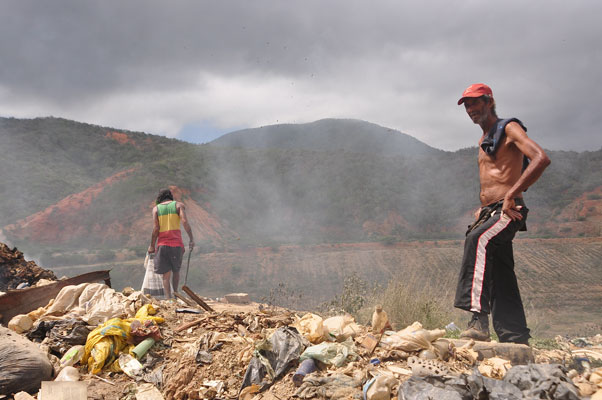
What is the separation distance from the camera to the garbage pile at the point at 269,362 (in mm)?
2086

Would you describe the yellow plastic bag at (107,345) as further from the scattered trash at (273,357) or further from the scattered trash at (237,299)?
the scattered trash at (237,299)

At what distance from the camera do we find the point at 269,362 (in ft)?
8.87

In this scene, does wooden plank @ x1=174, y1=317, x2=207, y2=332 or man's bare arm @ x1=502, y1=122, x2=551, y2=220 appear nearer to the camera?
man's bare arm @ x1=502, y1=122, x2=551, y2=220

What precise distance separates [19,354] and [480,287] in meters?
3.29

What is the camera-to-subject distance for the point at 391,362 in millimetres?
2668

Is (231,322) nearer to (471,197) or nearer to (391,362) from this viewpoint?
(391,362)

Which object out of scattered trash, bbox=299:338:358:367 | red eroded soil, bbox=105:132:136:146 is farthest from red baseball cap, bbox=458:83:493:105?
red eroded soil, bbox=105:132:136:146

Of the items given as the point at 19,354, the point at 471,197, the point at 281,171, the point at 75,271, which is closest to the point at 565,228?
the point at 471,197

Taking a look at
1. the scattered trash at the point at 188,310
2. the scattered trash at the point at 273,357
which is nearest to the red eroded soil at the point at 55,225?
the scattered trash at the point at 188,310

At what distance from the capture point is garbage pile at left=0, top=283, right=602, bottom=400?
6.84ft

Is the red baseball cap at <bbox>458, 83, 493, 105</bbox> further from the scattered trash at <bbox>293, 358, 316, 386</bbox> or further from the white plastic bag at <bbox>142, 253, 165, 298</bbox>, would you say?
the white plastic bag at <bbox>142, 253, 165, 298</bbox>

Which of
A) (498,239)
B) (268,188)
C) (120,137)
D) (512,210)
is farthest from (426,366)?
(120,137)

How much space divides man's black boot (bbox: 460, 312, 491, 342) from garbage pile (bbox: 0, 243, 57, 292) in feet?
18.8

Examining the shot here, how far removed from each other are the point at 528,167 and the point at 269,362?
2.22 metres
